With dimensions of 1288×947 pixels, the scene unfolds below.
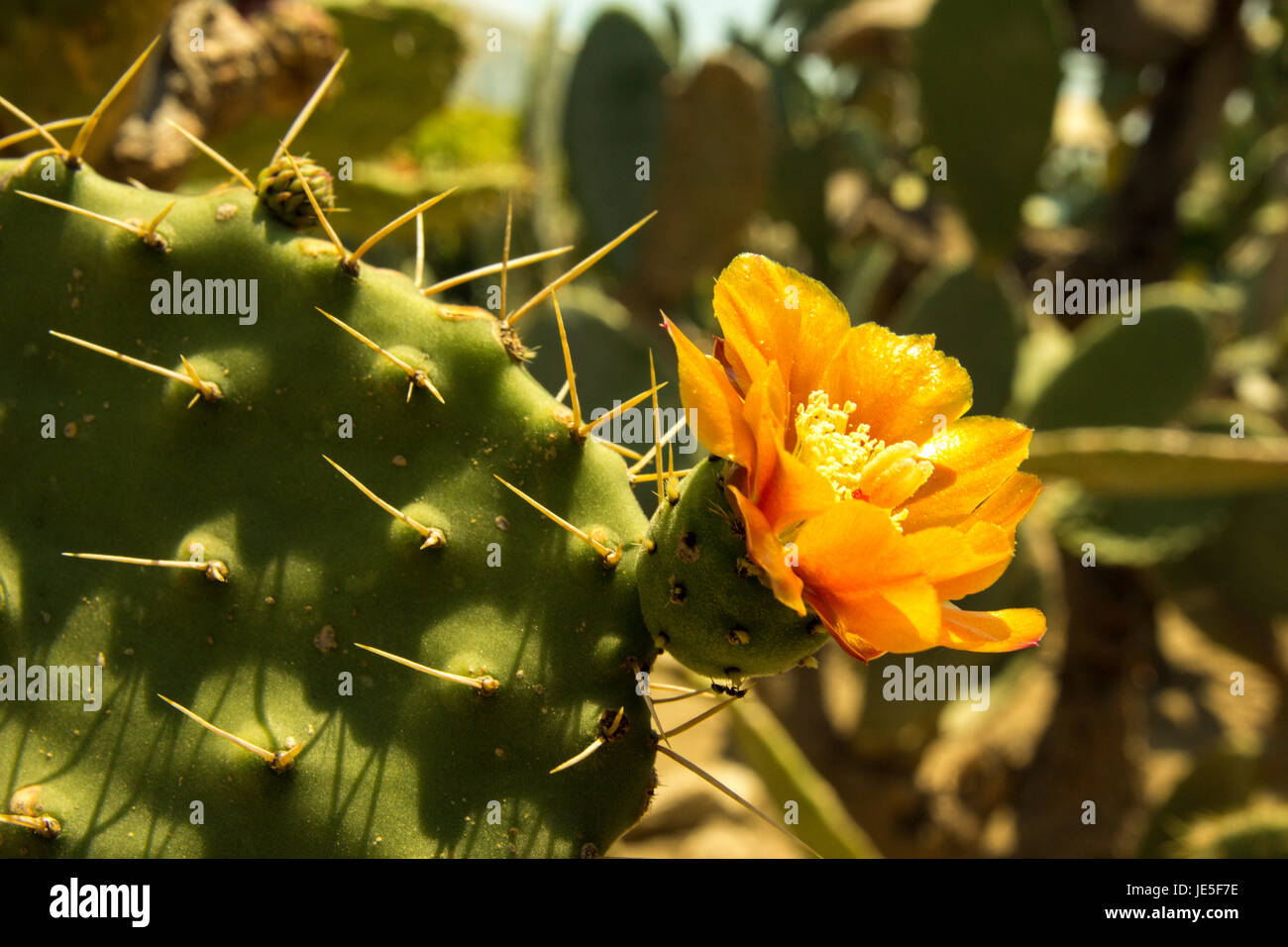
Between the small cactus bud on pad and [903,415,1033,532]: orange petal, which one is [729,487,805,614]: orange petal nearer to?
[903,415,1033,532]: orange petal

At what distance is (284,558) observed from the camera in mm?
834

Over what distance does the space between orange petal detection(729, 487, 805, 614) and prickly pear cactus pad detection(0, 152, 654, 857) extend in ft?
0.60

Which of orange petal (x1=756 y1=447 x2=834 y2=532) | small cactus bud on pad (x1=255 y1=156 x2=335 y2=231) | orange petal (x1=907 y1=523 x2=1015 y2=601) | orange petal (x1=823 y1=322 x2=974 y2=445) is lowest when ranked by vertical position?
orange petal (x1=907 y1=523 x2=1015 y2=601)

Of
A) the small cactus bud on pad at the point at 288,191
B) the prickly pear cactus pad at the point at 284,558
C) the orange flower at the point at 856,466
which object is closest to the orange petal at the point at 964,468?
the orange flower at the point at 856,466

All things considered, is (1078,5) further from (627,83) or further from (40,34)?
(40,34)

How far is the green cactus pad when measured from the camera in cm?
69

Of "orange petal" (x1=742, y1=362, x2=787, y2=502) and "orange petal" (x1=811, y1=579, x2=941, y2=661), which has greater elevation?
"orange petal" (x1=742, y1=362, x2=787, y2=502)

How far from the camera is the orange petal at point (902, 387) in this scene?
73 centimetres

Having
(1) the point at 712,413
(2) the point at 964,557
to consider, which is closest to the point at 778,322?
(1) the point at 712,413

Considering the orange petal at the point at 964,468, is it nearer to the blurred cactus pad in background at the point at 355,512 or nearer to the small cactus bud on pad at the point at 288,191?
the blurred cactus pad in background at the point at 355,512

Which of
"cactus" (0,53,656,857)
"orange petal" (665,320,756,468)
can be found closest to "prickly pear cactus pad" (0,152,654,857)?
"cactus" (0,53,656,857)

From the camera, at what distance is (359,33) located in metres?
2.04

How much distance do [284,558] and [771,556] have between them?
420mm

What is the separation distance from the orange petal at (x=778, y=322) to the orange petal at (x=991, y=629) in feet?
0.60
